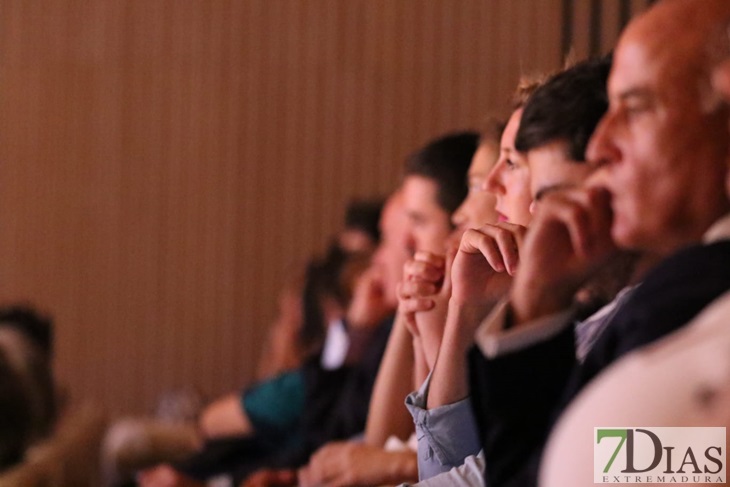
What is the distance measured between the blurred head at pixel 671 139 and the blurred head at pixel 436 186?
0.68 meters

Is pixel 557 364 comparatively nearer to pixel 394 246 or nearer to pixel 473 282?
pixel 473 282

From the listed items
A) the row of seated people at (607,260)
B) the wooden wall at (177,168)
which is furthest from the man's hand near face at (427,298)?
the wooden wall at (177,168)

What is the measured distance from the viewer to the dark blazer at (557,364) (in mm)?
616

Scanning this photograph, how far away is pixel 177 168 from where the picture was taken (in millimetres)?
4531

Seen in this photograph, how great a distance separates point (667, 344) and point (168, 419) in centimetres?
366

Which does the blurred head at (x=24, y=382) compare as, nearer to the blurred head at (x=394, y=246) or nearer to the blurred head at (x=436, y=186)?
the blurred head at (x=394, y=246)

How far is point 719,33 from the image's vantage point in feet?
2.11

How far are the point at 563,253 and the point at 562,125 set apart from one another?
0.68 feet

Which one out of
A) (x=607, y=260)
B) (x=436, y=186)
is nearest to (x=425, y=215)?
(x=436, y=186)

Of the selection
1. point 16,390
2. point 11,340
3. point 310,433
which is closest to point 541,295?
point 310,433

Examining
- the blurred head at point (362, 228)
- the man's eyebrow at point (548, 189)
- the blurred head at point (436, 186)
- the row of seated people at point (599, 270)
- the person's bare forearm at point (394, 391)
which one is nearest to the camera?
the row of seated people at point (599, 270)

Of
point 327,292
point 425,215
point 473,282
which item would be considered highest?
point 327,292

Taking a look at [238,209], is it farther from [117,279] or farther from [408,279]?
[408,279]

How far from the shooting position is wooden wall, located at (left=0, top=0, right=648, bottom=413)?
4.46 meters
